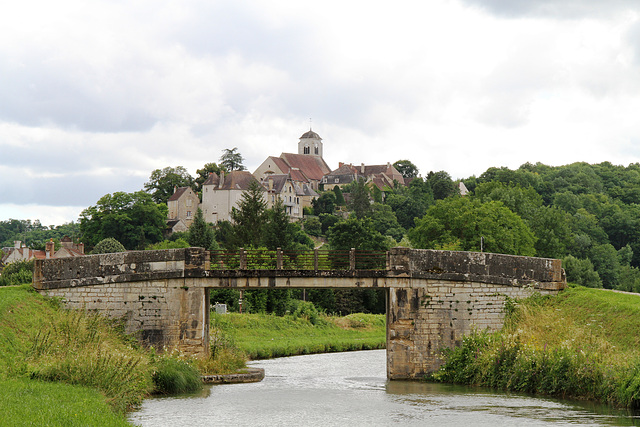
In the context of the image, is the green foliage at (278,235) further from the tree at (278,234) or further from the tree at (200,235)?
the tree at (200,235)

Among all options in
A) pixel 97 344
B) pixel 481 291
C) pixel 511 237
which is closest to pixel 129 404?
pixel 97 344

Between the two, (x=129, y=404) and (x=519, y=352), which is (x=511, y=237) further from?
(x=129, y=404)

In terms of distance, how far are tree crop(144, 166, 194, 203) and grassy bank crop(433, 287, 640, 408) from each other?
109 m

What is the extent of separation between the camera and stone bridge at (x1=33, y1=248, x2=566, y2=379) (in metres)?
29.1

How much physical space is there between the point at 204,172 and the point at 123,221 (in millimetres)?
37408

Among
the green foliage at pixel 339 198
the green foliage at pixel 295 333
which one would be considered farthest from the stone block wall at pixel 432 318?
the green foliage at pixel 339 198

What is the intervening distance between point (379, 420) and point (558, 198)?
10435 centimetres

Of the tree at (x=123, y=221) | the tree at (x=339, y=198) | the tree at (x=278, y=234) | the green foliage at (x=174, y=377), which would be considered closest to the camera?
the green foliage at (x=174, y=377)

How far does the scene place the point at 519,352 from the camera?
26.5 meters

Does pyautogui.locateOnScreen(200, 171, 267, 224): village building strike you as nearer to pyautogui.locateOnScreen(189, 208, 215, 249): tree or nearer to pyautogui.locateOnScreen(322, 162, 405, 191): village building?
pyautogui.locateOnScreen(322, 162, 405, 191): village building

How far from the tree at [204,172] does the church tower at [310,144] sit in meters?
39.8

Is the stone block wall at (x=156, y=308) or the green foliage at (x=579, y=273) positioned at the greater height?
the green foliage at (x=579, y=273)

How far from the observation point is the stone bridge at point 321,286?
2914 centimetres

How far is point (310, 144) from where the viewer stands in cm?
17738
